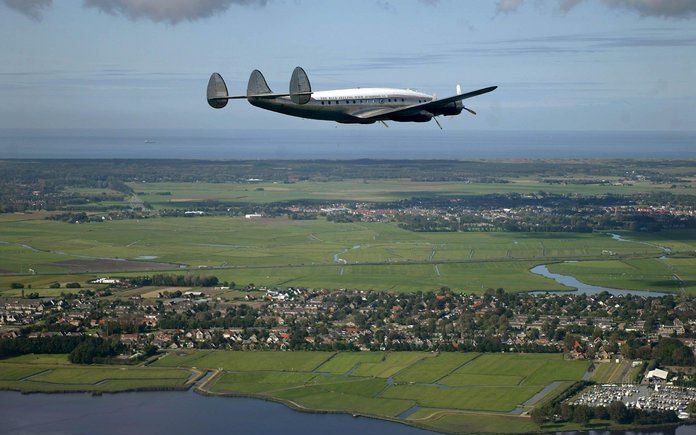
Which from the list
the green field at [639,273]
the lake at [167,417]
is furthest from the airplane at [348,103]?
the green field at [639,273]

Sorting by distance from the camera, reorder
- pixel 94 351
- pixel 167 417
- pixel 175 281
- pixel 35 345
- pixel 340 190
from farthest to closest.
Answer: pixel 340 190 < pixel 175 281 < pixel 35 345 < pixel 94 351 < pixel 167 417

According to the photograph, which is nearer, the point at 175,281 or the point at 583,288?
the point at 583,288

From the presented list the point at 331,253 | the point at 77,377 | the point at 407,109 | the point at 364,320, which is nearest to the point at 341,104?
the point at 407,109

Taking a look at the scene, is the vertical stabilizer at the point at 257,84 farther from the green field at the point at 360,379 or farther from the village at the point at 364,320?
the village at the point at 364,320

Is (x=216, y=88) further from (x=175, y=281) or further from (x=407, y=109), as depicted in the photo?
(x=175, y=281)

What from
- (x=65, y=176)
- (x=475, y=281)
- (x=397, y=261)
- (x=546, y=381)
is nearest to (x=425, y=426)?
(x=546, y=381)

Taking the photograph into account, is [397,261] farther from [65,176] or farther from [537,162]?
[537,162]
